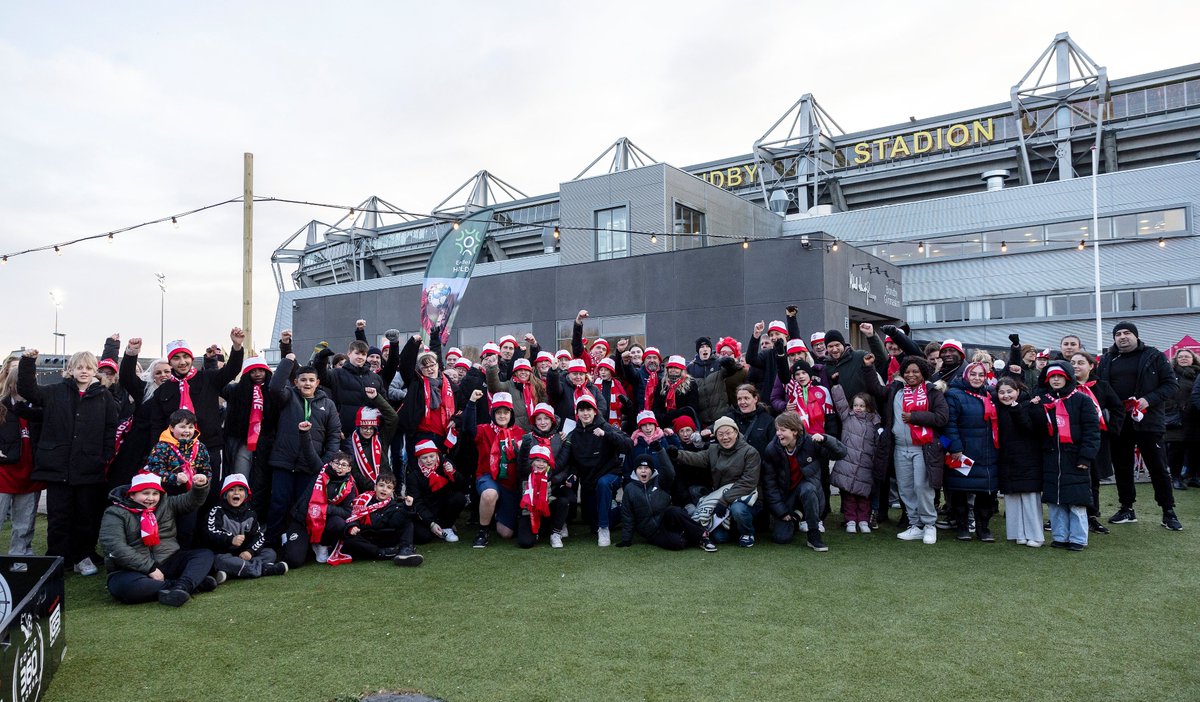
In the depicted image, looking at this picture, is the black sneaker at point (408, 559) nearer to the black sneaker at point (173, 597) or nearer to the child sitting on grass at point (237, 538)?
the child sitting on grass at point (237, 538)

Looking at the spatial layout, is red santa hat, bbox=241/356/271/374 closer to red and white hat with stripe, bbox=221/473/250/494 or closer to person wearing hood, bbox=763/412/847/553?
red and white hat with stripe, bbox=221/473/250/494

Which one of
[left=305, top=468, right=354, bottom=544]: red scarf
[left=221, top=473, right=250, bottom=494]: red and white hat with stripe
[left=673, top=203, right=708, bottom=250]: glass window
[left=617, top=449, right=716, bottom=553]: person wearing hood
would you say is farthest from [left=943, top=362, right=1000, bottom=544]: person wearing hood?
[left=673, top=203, right=708, bottom=250]: glass window

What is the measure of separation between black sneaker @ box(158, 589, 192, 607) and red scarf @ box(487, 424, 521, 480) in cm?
287

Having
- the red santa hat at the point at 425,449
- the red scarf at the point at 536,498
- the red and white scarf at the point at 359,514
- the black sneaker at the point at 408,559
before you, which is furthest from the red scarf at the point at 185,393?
the red scarf at the point at 536,498

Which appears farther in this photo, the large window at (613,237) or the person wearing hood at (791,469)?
the large window at (613,237)

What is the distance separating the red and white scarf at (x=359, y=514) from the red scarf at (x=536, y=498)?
1224mm

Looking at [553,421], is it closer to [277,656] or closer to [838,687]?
[277,656]

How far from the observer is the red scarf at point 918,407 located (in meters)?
6.71

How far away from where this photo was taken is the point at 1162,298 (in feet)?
89.1

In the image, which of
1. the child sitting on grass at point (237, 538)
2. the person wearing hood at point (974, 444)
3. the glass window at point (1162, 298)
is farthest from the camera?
the glass window at point (1162, 298)

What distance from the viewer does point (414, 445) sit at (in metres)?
7.46

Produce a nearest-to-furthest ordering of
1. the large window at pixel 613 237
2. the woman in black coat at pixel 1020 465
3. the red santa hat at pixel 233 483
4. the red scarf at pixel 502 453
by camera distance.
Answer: the red santa hat at pixel 233 483
the woman in black coat at pixel 1020 465
the red scarf at pixel 502 453
the large window at pixel 613 237

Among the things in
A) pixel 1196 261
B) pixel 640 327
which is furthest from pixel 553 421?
pixel 1196 261

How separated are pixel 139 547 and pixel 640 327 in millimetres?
14419
